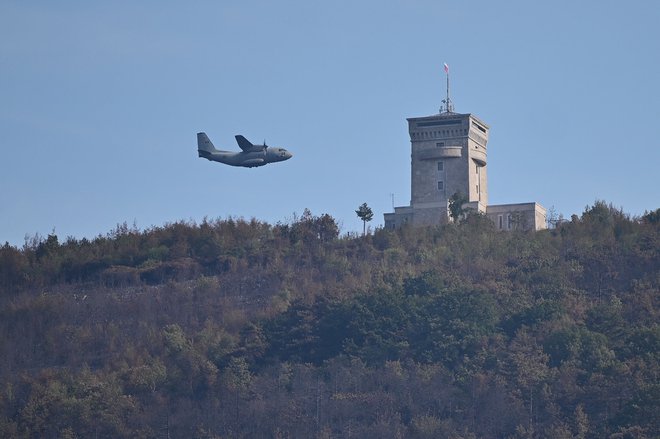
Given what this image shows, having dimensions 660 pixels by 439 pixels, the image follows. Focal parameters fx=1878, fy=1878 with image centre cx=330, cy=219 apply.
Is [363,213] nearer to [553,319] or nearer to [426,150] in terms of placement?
[426,150]

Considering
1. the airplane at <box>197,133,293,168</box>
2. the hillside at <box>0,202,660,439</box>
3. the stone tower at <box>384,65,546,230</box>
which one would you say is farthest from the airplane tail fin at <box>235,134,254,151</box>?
the stone tower at <box>384,65,546,230</box>

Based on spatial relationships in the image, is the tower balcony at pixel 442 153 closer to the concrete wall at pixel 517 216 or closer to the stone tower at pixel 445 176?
the stone tower at pixel 445 176

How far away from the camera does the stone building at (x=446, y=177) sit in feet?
367

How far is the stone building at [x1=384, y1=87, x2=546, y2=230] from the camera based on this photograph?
111938mm

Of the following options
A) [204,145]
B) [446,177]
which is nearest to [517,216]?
[446,177]

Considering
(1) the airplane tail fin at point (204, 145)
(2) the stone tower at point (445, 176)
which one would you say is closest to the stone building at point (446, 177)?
(2) the stone tower at point (445, 176)

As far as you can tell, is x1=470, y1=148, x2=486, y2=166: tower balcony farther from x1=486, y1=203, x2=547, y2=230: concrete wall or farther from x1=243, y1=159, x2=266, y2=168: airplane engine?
x1=243, y1=159, x2=266, y2=168: airplane engine

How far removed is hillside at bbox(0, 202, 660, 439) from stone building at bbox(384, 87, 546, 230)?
262 cm

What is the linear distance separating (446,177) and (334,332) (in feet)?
68.7

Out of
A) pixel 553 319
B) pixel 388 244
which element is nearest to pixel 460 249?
pixel 388 244

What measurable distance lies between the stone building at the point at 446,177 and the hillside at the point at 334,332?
8.59 ft

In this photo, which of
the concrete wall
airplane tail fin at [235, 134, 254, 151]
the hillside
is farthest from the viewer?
the concrete wall

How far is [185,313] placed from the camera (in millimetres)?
102438

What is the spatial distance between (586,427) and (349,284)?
26.3m
